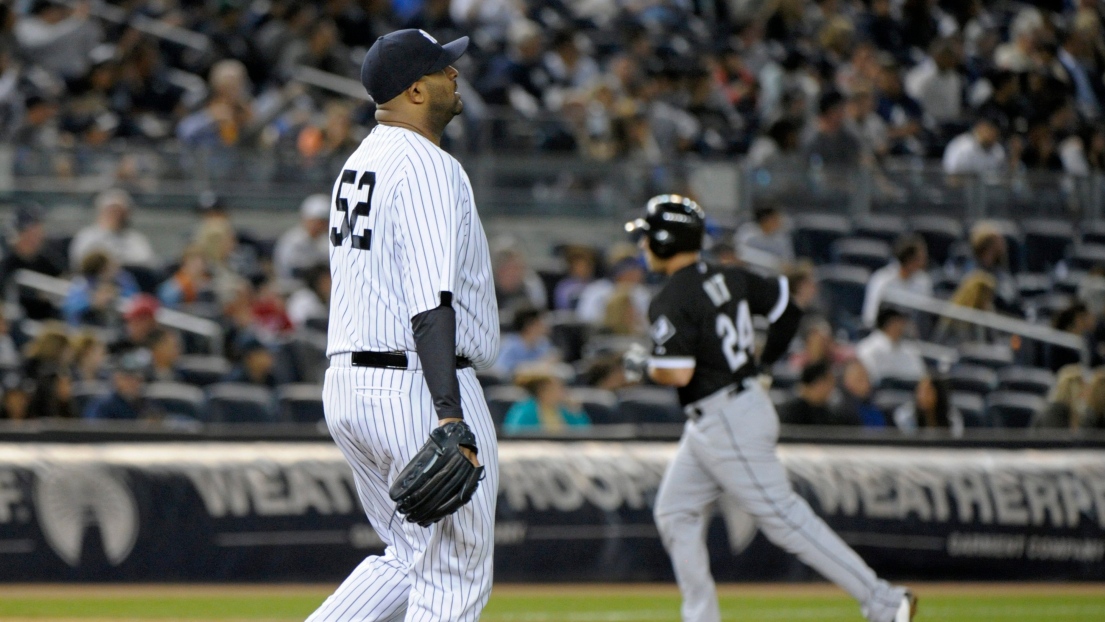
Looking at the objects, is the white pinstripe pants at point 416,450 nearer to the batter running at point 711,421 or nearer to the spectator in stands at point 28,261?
the batter running at point 711,421

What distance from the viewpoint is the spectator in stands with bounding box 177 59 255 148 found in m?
13.2

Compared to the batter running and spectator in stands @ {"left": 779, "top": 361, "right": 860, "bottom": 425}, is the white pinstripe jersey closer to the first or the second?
the batter running

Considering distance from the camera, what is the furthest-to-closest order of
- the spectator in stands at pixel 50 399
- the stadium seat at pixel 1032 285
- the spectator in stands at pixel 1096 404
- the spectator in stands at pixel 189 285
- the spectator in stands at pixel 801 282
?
1. the stadium seat at pixel 1032 285
2. the spectator in stands at pixel 189 285
3. the spectator in stands at pixel 801 282
4. the spectator in stands at pixel 1096 404
5. the spectator in stands at pixel 50 399

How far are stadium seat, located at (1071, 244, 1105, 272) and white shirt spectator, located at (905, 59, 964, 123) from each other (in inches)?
127

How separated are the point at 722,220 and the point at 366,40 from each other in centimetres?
432

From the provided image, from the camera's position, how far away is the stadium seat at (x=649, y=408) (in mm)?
10812

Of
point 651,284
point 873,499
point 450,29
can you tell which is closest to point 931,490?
point 873,499

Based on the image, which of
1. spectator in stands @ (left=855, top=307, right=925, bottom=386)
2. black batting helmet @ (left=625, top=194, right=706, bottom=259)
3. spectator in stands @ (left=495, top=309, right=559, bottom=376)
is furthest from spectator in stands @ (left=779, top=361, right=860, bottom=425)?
black batting helmet @ (left=625, top=194, right=706, bottom=259)

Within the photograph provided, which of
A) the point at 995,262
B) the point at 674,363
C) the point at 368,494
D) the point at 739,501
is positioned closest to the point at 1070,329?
the point at 995,262

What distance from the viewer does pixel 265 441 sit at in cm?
933

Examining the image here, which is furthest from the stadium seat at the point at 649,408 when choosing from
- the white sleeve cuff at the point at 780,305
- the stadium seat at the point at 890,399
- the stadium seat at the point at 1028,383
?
the white sleeve cuff at the point at 780,305

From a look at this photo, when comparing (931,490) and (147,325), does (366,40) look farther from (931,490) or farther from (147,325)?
(931,490)

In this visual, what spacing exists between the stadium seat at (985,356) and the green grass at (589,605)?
332 centimetres

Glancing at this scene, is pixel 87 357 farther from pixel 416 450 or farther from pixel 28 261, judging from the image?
pixel 416 450
